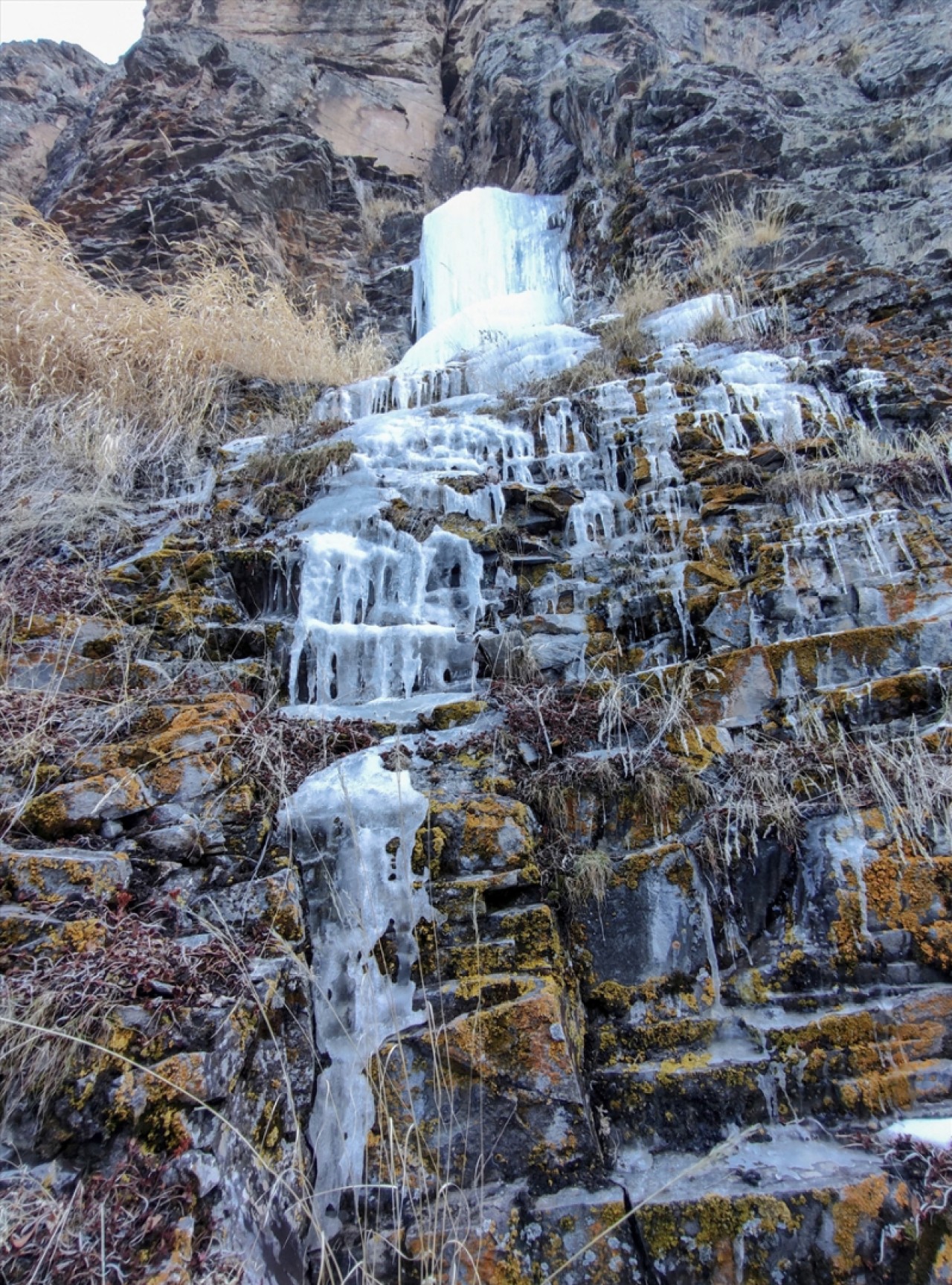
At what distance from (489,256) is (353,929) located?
11148 mm

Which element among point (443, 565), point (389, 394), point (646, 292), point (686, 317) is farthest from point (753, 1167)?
point (646, 292)

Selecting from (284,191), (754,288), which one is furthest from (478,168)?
(754,288)

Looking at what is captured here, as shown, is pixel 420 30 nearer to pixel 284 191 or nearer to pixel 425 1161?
pixel 284 191

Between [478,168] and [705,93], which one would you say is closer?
[705,93]

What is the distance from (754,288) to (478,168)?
8271mm

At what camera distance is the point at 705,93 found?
10.3 meters

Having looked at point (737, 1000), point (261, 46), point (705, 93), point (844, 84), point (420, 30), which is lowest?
point (737, 1000)

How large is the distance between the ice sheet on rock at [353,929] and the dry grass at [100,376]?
9.89ft

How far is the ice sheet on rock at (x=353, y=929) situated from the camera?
7.03 feet

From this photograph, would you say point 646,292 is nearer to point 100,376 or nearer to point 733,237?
point 733,237

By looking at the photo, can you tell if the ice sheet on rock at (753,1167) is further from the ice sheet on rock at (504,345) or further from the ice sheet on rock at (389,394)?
the ice sheet on rock at (389,394)

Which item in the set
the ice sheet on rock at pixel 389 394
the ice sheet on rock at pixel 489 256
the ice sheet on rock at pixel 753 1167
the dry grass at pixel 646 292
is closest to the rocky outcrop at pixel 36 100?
the ice sheet on rock at pixel 489 256

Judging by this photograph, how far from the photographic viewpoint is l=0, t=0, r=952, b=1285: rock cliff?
1.93m

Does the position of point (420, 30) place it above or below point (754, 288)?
above
